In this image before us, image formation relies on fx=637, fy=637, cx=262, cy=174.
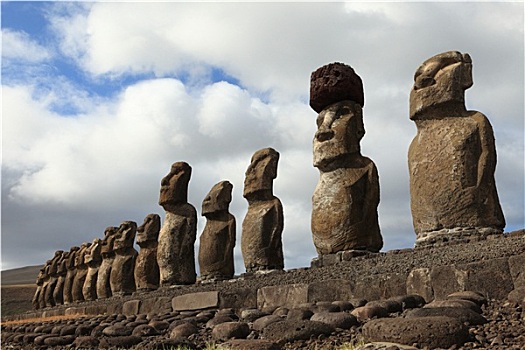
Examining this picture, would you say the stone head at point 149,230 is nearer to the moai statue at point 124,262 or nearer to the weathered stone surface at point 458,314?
the moai statue at point 124,262

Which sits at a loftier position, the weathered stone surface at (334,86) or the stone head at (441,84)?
the weathered stone surface at (334,86)

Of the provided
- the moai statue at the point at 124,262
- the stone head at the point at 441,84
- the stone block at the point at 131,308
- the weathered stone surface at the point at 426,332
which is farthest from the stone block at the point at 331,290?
the moai statue at the point at 124,262

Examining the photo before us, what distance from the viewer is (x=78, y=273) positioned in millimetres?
24078

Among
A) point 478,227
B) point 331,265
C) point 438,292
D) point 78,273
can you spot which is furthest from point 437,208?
point 78,273

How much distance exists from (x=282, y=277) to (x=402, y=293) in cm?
285

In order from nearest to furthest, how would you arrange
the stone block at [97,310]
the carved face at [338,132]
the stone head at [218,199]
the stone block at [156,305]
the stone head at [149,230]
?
the carved face at [338,132]
the stone block at [156,305]
the stone head at [218,199]
the stone block at [97,310]
the stone head at [149,230]

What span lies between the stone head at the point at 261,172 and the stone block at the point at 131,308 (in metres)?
3.02

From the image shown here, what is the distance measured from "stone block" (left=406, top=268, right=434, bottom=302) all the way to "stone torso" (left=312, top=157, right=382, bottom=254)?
2.84 m

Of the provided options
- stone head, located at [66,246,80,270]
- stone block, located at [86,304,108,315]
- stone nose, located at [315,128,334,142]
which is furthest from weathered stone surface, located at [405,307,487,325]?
stone head, located at [66,246,80,270]

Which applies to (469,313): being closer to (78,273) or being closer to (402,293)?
(402,293)

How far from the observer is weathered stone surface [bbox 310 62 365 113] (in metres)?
10.7

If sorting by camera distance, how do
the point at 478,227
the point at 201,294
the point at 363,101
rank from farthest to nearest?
1. the point at 363,101
2. the point at 201,294
3. the point at 478,227

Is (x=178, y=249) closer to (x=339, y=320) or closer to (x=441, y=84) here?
(x=441, y=84)

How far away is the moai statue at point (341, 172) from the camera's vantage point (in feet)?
32.1
